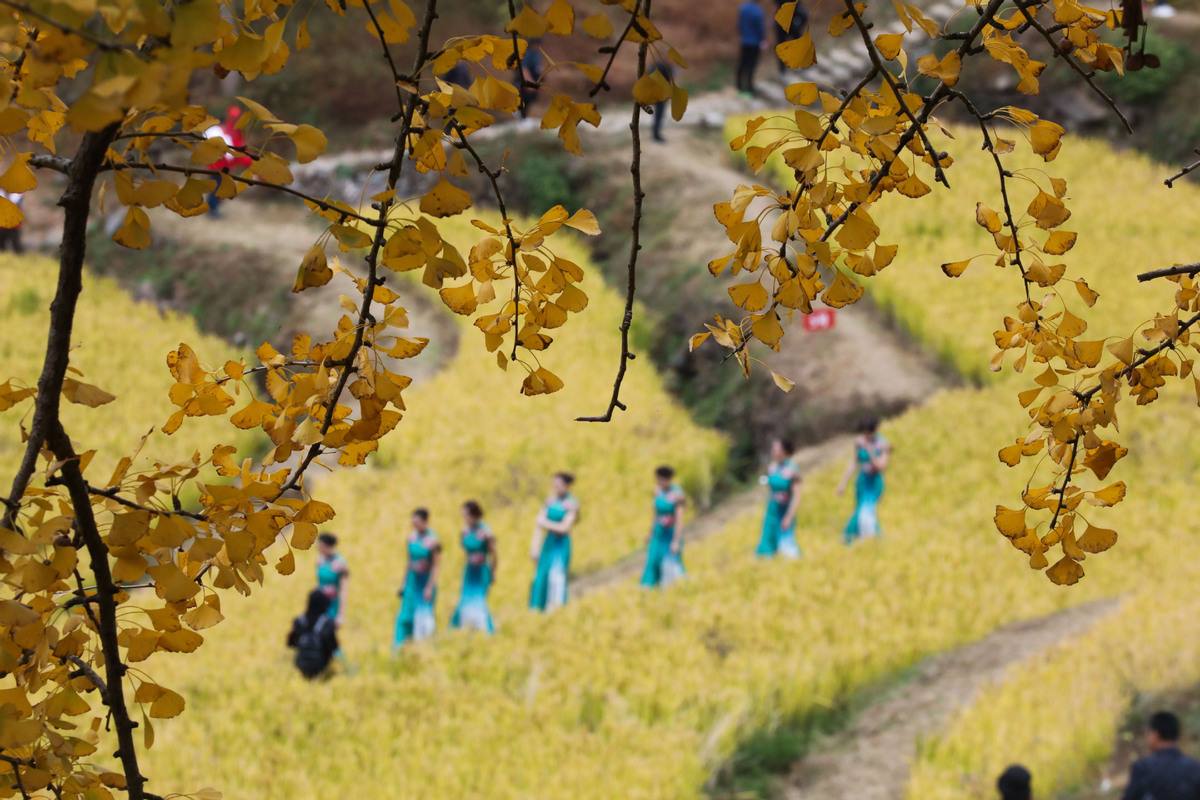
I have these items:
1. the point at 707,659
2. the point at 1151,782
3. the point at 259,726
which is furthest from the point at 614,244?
the point at 1151,782

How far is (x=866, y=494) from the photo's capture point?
1127 centimetres

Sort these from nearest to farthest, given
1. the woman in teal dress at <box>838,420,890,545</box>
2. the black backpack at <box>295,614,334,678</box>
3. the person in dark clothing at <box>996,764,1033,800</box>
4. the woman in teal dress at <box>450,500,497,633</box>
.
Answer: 1. the person in dark clothing at <box>996,764,1033,800</box>
2. the black backpack at <box>295,614,334,678</box>
3. the woman in teal dress at <box>450,500,497,633</box>
4. the woman in teal dress at <box>838,420,890,545</box>

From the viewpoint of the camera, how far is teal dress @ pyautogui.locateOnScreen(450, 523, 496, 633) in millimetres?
9789

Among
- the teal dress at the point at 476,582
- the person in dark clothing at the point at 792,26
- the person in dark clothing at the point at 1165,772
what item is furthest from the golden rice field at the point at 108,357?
the person in dark clothing at the point at 1165,772

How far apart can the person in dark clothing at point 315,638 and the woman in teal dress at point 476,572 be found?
53.9 inches

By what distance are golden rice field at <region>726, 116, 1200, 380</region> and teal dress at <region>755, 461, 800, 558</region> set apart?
4243mm

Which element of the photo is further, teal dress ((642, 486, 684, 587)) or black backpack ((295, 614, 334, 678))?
teal dress ((642, 486, 684, 587))

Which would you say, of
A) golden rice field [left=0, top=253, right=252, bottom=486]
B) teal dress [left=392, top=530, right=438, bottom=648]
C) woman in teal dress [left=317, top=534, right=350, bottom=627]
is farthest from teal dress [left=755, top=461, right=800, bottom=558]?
golden rice field [left=0, top=253, right=252, bottom=486]

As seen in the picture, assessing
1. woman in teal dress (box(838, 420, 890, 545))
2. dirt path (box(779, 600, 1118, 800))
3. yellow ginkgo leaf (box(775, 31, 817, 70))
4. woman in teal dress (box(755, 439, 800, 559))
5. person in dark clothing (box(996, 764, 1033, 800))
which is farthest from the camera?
woman in teal dress (box(838, 420, 890, 545))

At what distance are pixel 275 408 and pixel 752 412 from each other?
13212mm

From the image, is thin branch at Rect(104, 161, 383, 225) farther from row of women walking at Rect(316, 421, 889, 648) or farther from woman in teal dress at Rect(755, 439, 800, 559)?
woman in teal dress at Rect(755, 439, 800, 559)

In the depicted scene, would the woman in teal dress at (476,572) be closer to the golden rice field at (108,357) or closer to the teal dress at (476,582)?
the teal dress at (476,582)

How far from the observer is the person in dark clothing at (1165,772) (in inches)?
221

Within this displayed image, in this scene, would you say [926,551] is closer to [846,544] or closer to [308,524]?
[846,544]
